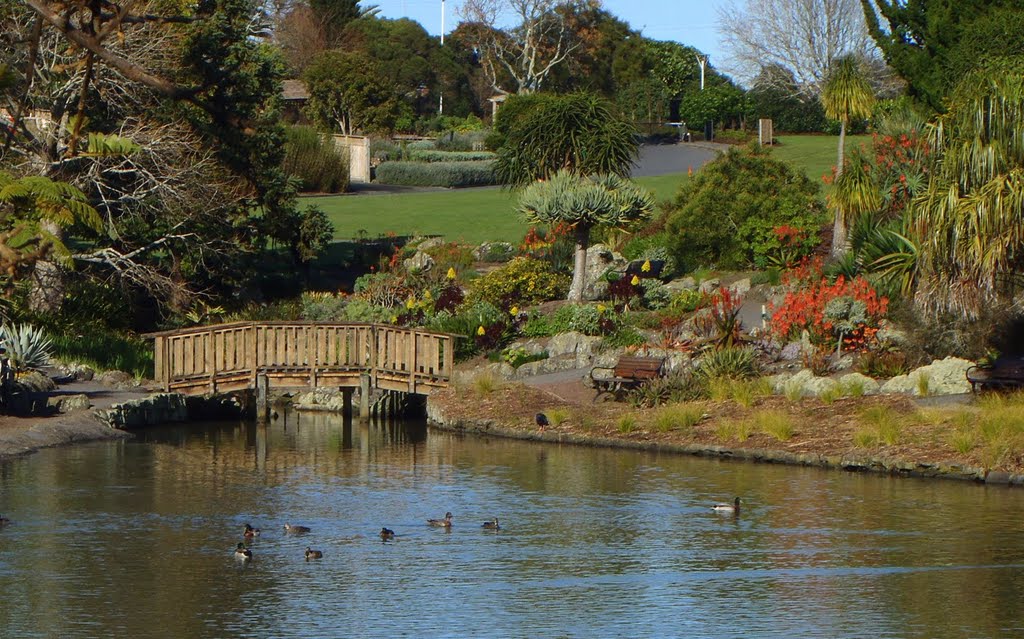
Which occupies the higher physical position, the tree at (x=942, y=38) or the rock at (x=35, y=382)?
the tree at (x=942, y=38)

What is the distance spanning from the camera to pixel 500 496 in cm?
2159

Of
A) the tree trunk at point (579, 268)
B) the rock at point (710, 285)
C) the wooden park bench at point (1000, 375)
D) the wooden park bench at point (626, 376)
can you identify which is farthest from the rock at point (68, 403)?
the wooden park bench at point (1000, 375)

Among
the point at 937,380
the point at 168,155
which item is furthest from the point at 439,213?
the point at 937,380

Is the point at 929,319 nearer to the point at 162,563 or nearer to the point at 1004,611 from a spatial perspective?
the point at 1004,611

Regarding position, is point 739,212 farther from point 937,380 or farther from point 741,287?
point 937,380

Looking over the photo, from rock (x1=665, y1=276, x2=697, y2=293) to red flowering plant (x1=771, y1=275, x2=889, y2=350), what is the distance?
18.8 ft

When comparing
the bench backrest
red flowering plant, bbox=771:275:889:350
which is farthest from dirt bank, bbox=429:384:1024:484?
red flowering plant, bbox=771:275:889:350

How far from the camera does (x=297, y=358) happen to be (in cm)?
2980

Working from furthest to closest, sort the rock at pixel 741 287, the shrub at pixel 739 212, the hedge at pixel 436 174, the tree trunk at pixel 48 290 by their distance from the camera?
the hedge at pixel 436 174
the shrub at pixel 739 212
the rock at pixel 741 287
the tree trunk at pixel 48 290

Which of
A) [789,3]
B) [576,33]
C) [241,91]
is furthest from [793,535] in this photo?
[576,33]

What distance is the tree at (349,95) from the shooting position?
74.4m

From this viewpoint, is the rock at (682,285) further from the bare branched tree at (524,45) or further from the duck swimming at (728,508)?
the bare branched tree at (524,45)

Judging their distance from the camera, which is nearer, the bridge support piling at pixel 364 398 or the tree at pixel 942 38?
the bridge support piling at pixel 364 398

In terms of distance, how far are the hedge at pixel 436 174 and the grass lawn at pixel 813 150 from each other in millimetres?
12935
